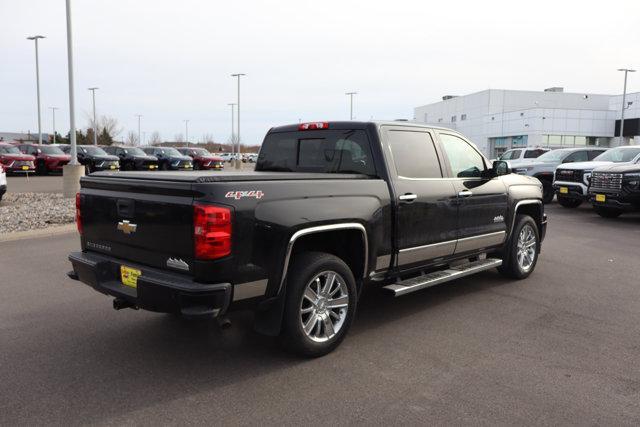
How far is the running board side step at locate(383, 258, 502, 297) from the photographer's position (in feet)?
15.9

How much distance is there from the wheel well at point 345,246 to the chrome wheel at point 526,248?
3.01 meters

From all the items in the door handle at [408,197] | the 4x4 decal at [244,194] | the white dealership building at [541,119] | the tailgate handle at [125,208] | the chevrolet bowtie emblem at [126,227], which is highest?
the white dealership building at [541,119]

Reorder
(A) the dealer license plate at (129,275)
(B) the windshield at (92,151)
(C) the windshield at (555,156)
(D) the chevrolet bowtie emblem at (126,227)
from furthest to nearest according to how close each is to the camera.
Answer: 1. (B) the windshield at (92,151)
2. (C) the windshield at (555,156)
3. (D) the chevrolet bowtie emblem at (126,227)
4. (A) the dealer license plate at (129,275)

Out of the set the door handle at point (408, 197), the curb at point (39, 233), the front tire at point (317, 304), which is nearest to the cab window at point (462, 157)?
the door handle at point (408, 197)

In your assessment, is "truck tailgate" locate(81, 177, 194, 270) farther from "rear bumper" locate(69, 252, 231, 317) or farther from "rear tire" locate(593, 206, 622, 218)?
"rear tire" locate(593, 206, 622, 218)

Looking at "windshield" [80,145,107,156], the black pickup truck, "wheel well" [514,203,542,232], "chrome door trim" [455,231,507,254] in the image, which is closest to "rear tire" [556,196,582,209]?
"wheel well" [514,203,542,232]

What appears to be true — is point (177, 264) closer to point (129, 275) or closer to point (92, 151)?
point (129, 275)

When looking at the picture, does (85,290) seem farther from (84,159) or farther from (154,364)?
(84,159)

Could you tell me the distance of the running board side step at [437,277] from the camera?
4853 mm

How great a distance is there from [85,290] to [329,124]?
334 cm

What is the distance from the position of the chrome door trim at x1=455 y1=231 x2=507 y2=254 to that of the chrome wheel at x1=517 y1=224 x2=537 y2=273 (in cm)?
52

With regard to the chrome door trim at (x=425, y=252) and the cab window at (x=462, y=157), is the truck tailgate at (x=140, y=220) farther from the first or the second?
the cab window at (x=462, y=157)

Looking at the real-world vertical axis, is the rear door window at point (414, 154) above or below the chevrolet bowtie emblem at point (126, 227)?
above

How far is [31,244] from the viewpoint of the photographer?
29.3 feet
